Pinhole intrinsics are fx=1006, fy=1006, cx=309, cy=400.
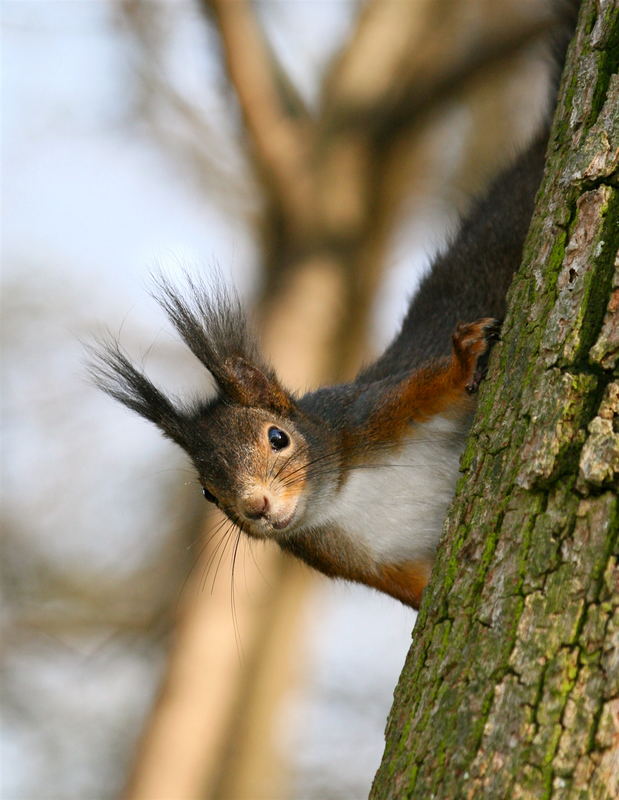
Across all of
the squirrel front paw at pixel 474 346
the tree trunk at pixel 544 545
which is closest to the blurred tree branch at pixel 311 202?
the squirrel front paw at pixel 474 346

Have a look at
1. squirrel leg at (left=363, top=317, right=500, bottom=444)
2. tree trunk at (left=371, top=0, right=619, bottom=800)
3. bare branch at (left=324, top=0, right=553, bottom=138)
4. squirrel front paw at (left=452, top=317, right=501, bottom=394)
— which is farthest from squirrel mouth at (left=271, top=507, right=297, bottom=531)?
bare branch at (left=324, top=0, right=553, bottom=138)

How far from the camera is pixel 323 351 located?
512 centimetres

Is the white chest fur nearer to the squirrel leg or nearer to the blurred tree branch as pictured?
the squirrel leg

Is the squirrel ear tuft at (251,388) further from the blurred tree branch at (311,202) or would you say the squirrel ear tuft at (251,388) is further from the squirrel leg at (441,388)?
the blurred tree branch at (311,202)

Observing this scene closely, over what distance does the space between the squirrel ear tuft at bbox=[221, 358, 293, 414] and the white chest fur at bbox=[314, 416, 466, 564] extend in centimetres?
32

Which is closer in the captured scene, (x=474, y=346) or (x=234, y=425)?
(x=474, y=346)

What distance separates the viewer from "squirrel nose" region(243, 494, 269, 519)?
2.67 metres

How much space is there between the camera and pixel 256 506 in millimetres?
2672

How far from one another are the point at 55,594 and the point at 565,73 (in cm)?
553

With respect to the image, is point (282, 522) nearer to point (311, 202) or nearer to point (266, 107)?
point (311, 202)

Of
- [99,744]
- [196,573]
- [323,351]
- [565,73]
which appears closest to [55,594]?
[99,744]


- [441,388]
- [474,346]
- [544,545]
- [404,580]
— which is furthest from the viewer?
[404,580]

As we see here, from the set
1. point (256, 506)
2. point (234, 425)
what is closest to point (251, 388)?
point (234, 425)

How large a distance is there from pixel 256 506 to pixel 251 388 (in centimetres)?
45
